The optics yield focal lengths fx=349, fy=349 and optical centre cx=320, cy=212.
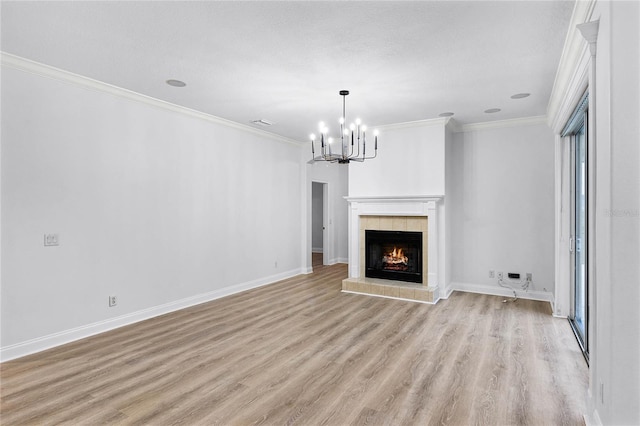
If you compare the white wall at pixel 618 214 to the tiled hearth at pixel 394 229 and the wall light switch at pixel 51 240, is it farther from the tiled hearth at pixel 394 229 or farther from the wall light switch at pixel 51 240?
the wall light switch at pixel 51 240

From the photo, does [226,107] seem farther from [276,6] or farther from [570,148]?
[570,148]

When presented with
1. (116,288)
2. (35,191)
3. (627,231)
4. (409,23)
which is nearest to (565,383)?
(627,231)

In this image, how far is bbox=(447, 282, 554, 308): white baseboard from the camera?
5254 mm

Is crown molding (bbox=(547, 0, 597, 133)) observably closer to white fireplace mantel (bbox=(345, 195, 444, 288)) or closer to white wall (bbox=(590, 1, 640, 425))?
white wall (bbox=(590, 1, 640, 425))

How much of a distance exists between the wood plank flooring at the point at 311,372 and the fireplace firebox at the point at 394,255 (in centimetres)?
115

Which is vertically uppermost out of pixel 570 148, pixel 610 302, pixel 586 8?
pixel 586 8

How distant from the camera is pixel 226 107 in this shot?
15.6ft

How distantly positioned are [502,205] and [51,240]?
5.97 metres

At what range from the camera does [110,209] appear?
3.98m

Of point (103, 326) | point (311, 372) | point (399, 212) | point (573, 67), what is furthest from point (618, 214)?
point (103, 326)

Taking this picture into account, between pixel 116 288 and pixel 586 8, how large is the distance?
4968mm

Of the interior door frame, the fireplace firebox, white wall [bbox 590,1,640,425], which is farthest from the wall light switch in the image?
the interior door frame

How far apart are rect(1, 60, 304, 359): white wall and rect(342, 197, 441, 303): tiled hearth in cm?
176

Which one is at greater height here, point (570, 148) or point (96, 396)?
point (570, 148)
